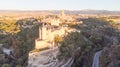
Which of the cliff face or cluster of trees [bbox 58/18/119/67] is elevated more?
the cliff face

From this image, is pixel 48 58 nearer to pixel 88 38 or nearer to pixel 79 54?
pixel 79 54

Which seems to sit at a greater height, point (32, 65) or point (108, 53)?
point (108, 53)

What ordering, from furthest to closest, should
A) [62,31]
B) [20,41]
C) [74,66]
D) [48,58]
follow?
[20,41], [62,31], [48,58], [74,66]

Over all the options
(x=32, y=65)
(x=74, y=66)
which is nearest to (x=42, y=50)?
(x=32, y=65)

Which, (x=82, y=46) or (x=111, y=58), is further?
(x=82, y=46)

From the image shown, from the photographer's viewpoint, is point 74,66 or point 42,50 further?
point 42,50

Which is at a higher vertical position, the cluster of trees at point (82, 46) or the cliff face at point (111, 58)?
the cliff face at point (111, 58)

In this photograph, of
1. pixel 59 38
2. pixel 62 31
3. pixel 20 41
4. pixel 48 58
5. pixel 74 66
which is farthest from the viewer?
pixel 20 41

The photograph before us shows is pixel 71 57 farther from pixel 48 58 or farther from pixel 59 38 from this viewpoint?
pixel 59 38

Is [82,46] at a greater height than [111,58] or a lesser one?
lesser

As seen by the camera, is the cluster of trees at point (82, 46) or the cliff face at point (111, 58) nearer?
the cliff face at point (111, 58)

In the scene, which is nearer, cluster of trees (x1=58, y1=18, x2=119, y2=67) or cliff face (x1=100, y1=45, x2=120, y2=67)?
cliff face (x1=100, y1=45, x2=120, y2=67)
